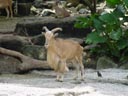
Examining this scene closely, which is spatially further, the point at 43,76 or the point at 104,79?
the point at 43,76

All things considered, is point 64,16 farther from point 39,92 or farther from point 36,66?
point 39,92

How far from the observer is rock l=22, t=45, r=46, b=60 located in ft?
45.0

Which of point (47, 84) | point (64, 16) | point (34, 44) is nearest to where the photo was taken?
point (47, 84)

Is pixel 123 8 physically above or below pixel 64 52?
above

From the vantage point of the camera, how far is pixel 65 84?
33.3 ft

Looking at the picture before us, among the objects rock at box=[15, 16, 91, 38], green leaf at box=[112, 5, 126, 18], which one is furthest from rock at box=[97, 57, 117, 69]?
green leaf at box=[112, 5, 126, 18]

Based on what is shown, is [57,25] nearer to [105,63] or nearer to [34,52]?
[34,52]

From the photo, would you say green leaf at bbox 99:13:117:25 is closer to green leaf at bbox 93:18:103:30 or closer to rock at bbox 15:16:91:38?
green leaf at bbox 93:18:103:30

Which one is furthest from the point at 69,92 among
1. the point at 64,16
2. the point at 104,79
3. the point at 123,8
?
the point at 64,16

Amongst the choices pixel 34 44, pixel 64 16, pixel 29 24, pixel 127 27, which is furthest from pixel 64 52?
pixel 64 16

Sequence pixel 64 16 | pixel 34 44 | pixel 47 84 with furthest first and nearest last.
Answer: pixel 64 16
pixel 34 44
pixel 47 84

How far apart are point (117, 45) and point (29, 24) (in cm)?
434

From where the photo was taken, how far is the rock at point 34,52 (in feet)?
45.0

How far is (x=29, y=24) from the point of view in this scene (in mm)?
15555
